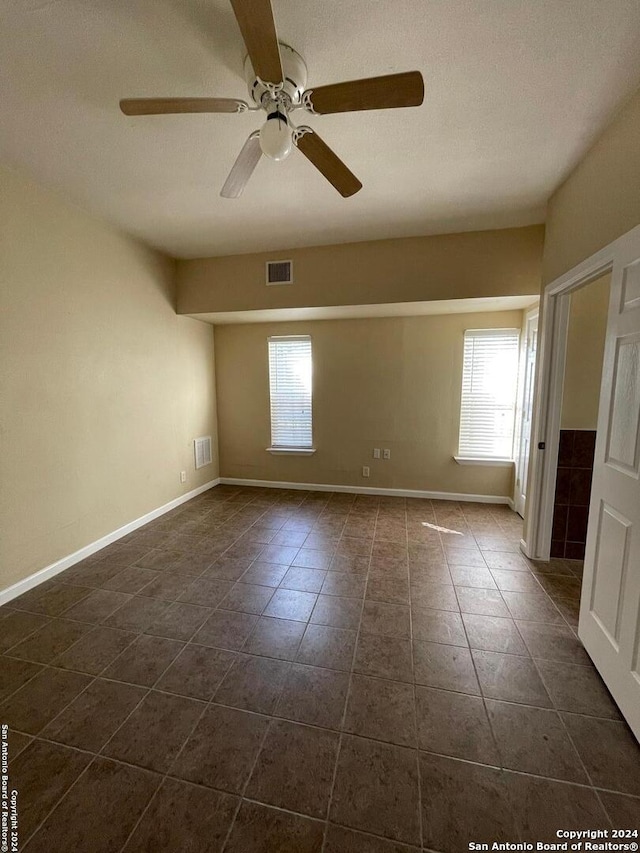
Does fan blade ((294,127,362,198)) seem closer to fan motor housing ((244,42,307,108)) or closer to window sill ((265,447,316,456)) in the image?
fan motor housing ((244,42,307,108))

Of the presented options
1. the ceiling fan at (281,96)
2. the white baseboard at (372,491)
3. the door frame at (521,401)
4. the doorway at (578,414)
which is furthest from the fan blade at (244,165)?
the white baseboard at (372,491)

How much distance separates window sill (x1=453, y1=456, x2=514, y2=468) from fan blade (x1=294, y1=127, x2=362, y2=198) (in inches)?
124

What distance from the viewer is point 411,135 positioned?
1899mm

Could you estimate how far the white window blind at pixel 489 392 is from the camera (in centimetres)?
382

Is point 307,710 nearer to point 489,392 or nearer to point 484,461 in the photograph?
point 484,461

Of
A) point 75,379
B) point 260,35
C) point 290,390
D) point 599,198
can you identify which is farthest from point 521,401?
point 75,379

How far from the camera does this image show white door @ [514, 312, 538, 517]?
334 centimetres

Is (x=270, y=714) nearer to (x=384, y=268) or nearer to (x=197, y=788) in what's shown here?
(x=197, y=788)

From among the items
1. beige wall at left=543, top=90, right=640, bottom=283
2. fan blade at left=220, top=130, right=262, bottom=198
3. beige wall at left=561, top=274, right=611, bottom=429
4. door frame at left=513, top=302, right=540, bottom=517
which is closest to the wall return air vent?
fan blade at left=220, top=130, right=262, bottom=198

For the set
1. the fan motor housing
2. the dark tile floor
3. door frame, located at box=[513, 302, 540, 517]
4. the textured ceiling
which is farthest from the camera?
door frame, located at box=[513, 302, 540, 517]

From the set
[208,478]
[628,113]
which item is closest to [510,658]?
[628,113]

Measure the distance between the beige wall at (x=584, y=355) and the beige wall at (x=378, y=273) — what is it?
572 mm

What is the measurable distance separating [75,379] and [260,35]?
2.57 m

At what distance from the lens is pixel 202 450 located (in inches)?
179
